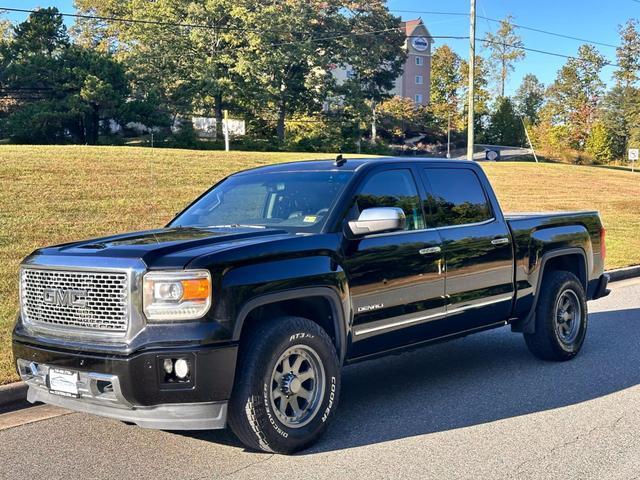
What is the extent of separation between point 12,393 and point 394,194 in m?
3.42

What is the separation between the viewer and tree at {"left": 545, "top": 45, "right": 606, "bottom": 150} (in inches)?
3150

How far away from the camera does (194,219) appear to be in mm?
5898

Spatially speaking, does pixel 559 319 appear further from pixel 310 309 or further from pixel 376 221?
pixel 310 309

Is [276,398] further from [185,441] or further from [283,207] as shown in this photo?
[283,207]

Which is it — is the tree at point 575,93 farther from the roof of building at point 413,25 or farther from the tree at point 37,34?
the tree at point 37,34

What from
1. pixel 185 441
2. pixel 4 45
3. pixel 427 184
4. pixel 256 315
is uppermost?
pixel 4 45

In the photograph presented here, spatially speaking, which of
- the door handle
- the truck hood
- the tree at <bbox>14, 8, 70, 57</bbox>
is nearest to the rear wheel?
the door handle

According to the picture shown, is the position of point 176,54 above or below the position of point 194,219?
above

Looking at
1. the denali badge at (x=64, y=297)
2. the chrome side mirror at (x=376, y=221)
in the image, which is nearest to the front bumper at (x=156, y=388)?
the denali badge at (x=64, y=297)

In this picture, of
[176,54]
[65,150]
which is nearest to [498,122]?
[176,54]

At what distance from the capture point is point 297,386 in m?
4.62

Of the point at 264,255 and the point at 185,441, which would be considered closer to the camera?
the point at 264,255

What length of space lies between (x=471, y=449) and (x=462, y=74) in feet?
261

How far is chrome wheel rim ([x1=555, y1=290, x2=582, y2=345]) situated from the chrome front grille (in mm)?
4449
